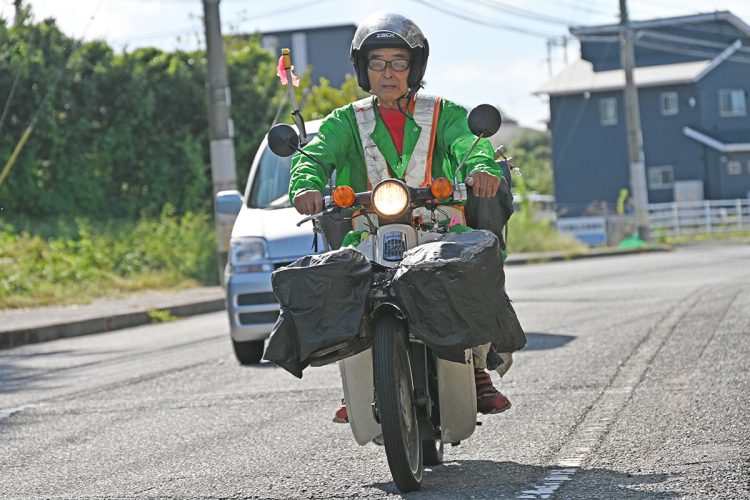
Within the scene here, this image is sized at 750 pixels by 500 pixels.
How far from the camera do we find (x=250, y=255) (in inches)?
466

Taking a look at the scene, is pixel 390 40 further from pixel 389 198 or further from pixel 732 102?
pixel 732 102

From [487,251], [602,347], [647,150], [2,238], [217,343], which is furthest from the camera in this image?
[647,150]

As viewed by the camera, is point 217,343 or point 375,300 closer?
point 375,300

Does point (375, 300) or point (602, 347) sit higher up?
point (375, 300)

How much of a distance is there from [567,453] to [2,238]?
66.5ft

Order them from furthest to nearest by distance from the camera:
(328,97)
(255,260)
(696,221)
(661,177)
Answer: (661,177) < (696,221) < (328,97) < (255,260)

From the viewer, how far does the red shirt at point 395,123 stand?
6.50m

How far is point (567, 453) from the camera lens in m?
6.65

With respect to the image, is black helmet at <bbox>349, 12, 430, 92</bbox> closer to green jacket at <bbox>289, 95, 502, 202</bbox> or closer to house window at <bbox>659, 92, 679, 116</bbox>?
green jacket at <bbox>289, 95, 502, 202</bbox>

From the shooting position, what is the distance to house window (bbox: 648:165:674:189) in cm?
6188

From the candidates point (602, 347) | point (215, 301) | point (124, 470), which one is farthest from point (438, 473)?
point (215, 301)

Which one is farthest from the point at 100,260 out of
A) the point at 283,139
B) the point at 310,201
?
the point at 310,201

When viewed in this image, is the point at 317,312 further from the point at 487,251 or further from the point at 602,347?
the point at 602,347

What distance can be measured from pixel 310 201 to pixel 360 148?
1.89 ft
